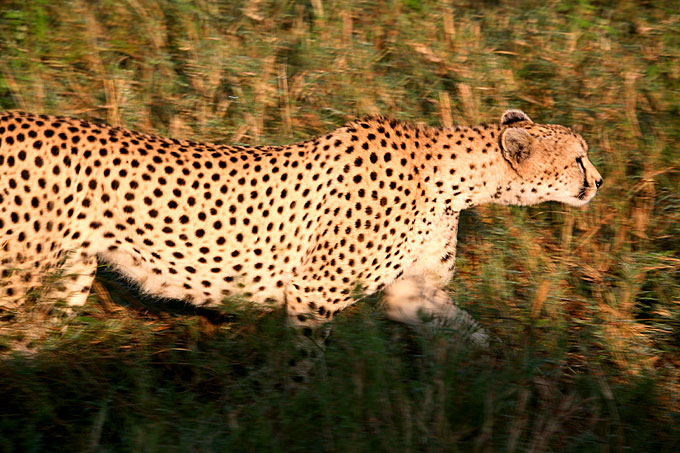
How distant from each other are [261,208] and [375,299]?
84 cm

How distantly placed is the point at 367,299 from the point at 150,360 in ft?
3.93

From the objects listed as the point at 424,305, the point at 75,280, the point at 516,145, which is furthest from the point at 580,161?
the point at 75,280

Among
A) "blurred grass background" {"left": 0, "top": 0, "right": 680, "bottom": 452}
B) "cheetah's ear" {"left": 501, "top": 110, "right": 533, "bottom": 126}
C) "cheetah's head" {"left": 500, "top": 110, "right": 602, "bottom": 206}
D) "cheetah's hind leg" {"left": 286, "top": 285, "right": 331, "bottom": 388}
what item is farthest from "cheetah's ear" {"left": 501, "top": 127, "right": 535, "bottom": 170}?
"cheetah's hind leg" {"left": 286, "top": 285, "right": 331, "bottom": 388}

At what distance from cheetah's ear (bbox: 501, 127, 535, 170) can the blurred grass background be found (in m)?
0.69

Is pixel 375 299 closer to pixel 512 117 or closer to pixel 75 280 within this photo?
pixel 512 117

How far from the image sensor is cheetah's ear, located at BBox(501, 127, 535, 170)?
503cm

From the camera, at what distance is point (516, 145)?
5051mm

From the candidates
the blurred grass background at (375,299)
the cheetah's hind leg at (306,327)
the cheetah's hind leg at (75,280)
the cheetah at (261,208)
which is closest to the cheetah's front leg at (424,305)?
the cheetah at (261,208)

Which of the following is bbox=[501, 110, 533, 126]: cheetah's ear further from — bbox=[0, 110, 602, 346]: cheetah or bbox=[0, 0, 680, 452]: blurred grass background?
bbox=[0, 0, 680, 452]: blurred grass background

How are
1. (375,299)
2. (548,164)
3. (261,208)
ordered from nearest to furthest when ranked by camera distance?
(261,208) < (548,164) < (375,299)

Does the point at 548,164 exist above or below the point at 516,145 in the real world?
below

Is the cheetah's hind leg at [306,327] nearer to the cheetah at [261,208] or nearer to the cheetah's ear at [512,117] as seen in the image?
the cheetah at [261,208]

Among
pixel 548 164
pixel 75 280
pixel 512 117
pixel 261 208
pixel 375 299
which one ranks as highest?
pixel 512 117

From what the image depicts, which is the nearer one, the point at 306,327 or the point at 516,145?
the point at 306,327
